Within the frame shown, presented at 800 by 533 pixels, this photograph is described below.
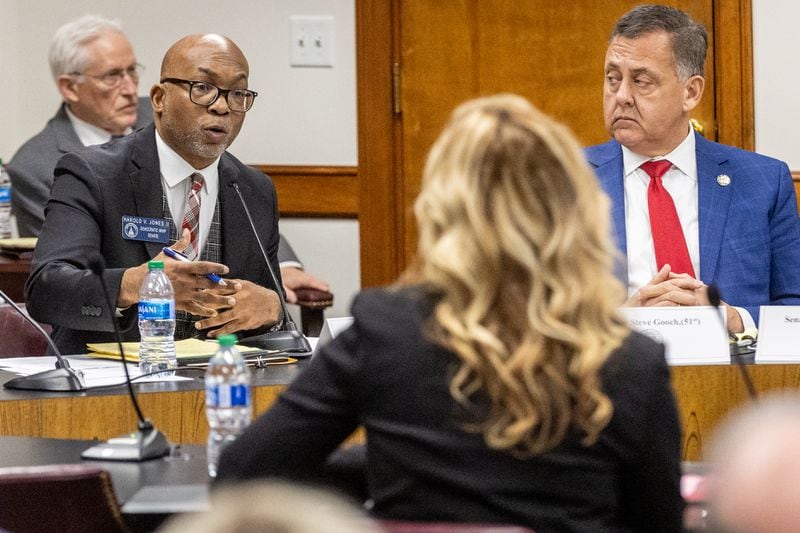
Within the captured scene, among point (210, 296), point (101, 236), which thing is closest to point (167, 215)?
point (101, 236)

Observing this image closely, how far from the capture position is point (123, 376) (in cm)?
292

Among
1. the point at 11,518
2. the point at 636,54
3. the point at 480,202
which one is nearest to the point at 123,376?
the point at 11,518

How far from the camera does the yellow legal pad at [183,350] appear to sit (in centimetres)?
312

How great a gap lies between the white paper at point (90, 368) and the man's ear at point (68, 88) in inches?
89.8

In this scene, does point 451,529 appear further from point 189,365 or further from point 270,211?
point 270,211

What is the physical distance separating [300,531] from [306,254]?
182 inches

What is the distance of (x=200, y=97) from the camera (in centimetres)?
369

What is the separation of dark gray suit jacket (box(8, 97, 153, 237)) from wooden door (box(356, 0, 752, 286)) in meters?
1.23

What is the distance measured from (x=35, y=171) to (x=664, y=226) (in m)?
2.59

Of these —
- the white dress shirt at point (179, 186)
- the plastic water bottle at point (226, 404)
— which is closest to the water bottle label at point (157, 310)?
the white dress shirt at point (179, 186)

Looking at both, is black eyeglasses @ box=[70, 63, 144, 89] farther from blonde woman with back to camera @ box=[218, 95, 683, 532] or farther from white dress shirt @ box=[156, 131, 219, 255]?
blonde woman with back to camera @ box=[218, 95, 683, 532]

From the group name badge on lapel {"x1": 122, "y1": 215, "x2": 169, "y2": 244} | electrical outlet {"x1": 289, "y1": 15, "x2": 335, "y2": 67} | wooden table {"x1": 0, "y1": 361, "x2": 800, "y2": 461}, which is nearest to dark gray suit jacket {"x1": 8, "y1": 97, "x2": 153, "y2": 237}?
electrical outlet {"x1": 289, "y1": 15, "x2": 335, "y2": 67}

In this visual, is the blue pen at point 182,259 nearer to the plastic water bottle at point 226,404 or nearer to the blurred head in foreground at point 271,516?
the plastic water bottle at point 226,404

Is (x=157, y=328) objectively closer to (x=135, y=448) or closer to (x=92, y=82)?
(x=135, y=448)
